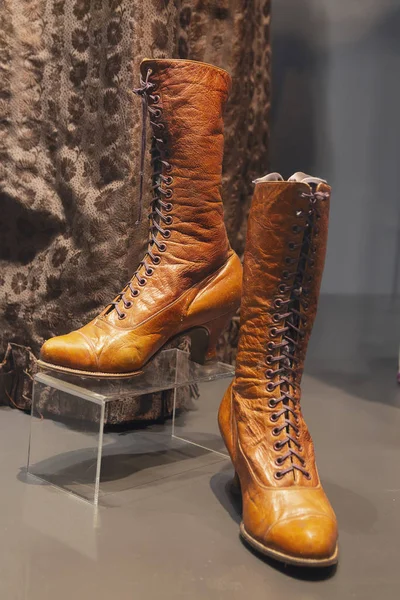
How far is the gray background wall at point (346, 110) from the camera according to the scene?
322cm

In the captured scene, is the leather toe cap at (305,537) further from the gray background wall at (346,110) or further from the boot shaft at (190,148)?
the gray background wall at (346,110)

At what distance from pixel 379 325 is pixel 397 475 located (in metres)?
1.82

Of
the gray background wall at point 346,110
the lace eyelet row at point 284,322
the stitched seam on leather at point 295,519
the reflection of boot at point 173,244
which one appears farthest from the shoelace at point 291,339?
the gray background wall at point 346,110

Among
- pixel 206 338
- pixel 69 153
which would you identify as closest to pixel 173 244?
pixel 206 338

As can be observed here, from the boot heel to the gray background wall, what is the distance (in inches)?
71.8

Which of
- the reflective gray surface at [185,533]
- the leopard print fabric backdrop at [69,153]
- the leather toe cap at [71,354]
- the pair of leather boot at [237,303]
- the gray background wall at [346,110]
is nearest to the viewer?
the reflective gray surface at [185,533]

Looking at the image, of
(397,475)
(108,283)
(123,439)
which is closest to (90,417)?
(123,439)

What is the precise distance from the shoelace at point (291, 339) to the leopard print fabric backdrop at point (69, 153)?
639mm

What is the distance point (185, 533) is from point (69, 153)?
1.05m

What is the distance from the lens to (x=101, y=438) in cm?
147

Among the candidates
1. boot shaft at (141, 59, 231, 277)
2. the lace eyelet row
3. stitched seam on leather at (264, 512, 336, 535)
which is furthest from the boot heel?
stitched seam on leather at (264, 512, 336, 535)

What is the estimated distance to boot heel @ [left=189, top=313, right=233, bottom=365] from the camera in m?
1.68

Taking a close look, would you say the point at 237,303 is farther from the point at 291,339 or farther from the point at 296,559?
the point at 296,559

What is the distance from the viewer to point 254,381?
1364 millimetres
